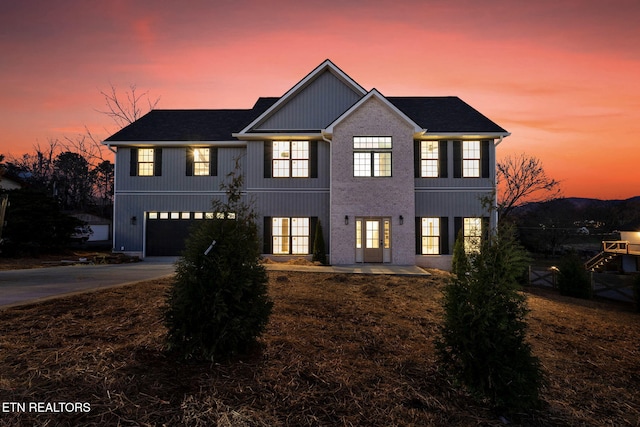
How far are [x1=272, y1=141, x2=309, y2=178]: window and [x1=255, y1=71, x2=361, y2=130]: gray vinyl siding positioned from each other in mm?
820

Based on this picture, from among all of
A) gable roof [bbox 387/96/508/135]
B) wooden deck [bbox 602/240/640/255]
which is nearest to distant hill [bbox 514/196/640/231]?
wooden deck [bbox 602/240/640/255]

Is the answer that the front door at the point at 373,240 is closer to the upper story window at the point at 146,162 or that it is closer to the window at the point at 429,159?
the window at the point at 429,159

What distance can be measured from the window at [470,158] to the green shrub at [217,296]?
15.3m

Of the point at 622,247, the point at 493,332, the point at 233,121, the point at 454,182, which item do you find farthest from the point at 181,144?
the point at 622,247

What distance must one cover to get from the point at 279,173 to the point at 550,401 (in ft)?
48.6

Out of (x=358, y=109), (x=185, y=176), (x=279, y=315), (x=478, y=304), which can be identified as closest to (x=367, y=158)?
(x=358, y=109)

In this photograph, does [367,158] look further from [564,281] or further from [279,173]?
[564,281]

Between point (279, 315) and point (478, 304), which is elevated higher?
point (478, 304)

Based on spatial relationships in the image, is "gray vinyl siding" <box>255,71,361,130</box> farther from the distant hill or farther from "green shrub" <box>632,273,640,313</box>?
the distant hill

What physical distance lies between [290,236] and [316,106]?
256 inches

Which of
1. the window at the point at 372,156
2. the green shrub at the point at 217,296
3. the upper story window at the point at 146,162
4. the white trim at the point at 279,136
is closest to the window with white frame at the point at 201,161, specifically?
the upper story window at the point at 146,162

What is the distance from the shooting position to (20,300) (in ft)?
22.9

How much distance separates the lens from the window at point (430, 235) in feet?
56.5

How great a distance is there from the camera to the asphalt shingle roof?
58.3 feet
